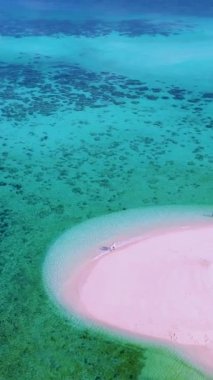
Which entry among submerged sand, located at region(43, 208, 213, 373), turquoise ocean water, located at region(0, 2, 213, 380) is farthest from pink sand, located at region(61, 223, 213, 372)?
turquoise ocean water, located at region(0, 2, 213, 380)

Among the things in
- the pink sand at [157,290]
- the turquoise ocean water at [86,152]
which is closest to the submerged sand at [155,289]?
the pink sand at [157,290]

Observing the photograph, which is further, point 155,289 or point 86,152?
point 86,152

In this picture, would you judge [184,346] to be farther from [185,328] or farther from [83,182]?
[83,182]

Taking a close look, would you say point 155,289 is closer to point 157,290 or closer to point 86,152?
point 157,290

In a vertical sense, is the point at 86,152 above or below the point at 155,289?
above

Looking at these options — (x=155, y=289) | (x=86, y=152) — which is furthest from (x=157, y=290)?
(x=86, y=152)

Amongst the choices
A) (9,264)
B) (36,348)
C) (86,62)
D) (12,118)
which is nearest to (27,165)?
(12,118)
